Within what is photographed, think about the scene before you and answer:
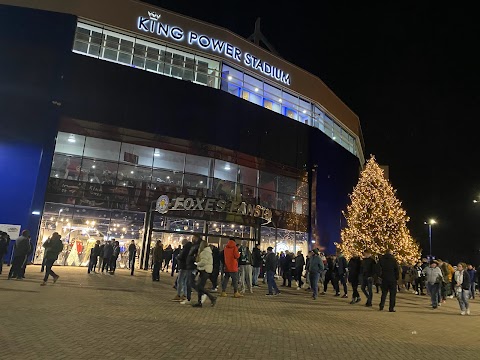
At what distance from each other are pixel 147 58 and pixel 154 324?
21.1 metres

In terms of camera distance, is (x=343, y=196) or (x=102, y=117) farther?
(x=343, y=196)

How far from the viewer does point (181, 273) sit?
10375 mm

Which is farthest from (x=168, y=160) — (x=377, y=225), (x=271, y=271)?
(x=377, y=225)

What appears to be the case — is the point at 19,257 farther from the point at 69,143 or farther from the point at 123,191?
the point at 69,143

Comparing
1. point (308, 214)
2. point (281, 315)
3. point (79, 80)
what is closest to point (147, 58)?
point (79, 80)

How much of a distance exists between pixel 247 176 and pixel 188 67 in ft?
28.7

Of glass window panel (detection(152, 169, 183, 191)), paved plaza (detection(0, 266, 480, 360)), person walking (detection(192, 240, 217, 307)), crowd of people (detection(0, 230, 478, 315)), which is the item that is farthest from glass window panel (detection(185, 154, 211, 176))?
person walking (detection(192, 240, 217, 307))

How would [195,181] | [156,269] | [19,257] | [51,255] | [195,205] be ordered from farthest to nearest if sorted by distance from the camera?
1. [195,181]
2. [195,205]
3. [156,269]
4. [19,257]
5. [51,255]

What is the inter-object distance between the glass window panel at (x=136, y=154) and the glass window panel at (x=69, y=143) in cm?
244

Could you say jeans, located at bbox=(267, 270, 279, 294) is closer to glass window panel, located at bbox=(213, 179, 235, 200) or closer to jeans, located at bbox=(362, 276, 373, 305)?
jeans, located at bbox=(362, 276, 373, 305)

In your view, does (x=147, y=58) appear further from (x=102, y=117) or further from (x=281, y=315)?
(x=281, y=315)

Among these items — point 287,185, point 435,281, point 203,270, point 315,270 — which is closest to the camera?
point 203,270

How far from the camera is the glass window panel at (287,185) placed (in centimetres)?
2947

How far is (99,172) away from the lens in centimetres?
2278
